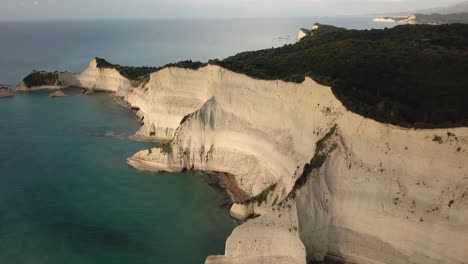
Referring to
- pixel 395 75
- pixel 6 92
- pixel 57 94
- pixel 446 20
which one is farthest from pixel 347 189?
pixel 446 20

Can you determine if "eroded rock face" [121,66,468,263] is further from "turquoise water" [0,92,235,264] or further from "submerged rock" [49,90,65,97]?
"submerged rock" [49,90,65,97]

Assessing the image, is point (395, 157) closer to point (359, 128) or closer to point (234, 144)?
point (359, 128)

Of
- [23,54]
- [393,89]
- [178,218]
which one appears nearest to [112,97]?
[178,218]

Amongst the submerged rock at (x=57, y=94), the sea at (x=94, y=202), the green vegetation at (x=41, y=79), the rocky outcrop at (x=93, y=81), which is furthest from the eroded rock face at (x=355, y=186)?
the green vegetation at (x=41, y=79)

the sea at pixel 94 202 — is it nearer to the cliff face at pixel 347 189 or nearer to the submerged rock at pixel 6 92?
the cliff face at pixel 347 189

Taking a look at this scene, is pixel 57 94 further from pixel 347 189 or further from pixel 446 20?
pixel 446 20

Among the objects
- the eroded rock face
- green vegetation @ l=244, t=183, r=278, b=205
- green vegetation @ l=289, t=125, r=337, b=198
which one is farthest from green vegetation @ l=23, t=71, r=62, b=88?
green vegetation @ l=289, t=125, r=337, b=198

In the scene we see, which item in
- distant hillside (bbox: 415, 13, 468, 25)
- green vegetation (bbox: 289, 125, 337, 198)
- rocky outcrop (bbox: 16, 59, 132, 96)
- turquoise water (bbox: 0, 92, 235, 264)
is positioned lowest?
turquoise water (bbox: 0, 92, 235, 264)
